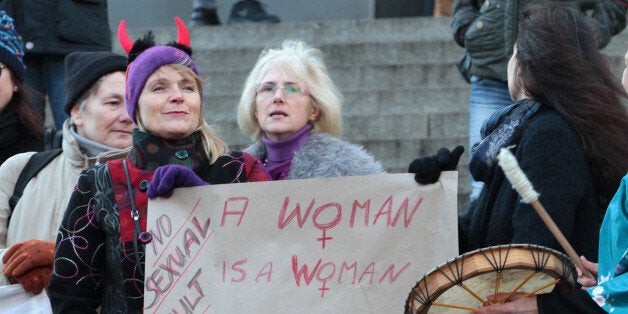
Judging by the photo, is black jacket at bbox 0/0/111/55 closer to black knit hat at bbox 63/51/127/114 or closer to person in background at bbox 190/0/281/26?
black knit hat at bbox 63/51/127/114

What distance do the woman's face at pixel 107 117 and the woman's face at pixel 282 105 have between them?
56 cm

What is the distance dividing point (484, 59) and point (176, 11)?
6.21m

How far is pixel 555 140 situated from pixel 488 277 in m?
1.01

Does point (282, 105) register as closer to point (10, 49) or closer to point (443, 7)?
point (10, 49)

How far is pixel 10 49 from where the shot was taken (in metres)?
5.26

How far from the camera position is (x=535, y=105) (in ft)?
13.5

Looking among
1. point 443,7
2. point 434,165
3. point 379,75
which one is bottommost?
point 379,75

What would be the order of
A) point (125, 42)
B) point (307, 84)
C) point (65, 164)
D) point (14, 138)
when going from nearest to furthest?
point (125, 42) → point (65, 164) → point (307, 84) → point (14, 138)

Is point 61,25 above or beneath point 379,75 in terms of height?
above

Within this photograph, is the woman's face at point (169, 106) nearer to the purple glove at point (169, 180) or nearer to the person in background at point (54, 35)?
the purple glove at point (169, 180)

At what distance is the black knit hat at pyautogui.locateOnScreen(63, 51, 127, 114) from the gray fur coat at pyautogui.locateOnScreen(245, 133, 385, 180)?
0.79m

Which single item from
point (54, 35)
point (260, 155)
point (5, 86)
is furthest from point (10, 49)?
point (54, 35)

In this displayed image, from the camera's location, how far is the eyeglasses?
4.95 metres

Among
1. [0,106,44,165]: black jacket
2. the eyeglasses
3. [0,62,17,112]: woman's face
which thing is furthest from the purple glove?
[0,62,17,112]: woman's face
